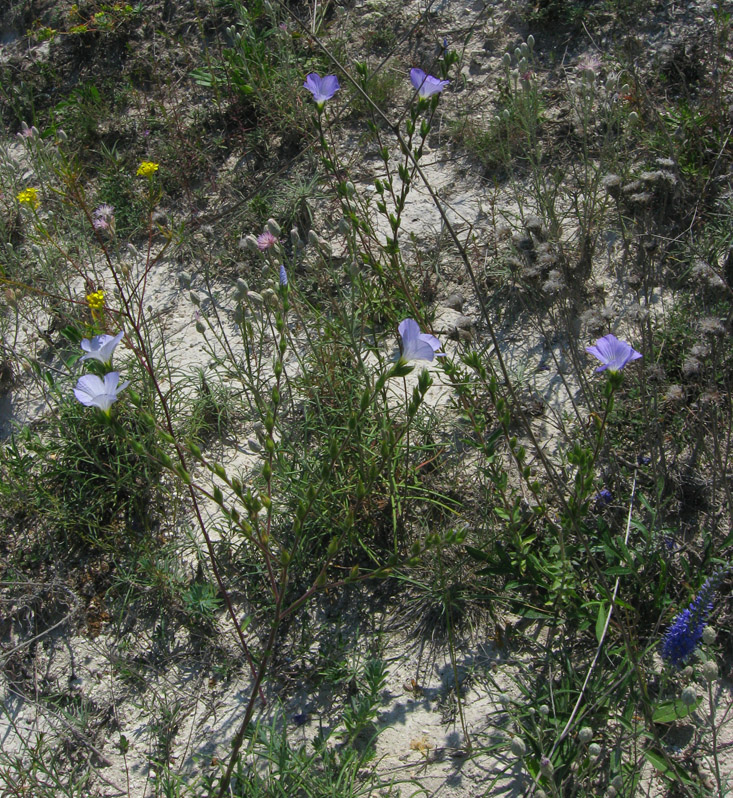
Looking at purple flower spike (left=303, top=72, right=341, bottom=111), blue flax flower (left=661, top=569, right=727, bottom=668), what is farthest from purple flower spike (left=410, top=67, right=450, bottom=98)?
blue flax flower (left=661, top=569, right=727, bottom=668)

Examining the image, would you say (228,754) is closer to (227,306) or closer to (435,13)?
(227,306)

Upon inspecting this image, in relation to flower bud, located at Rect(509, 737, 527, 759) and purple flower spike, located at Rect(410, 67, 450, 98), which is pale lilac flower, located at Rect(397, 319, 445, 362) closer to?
flower bud, located at Rect(509, 737, 527, 759)

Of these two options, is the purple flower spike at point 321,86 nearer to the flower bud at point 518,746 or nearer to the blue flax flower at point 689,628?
the blue flax flower at point 689,628

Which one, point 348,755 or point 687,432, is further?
point 687,432

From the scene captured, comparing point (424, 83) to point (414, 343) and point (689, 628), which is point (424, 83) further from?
point (689, 628)

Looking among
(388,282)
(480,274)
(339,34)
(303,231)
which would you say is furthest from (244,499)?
(339,34)

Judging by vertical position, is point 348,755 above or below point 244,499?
below

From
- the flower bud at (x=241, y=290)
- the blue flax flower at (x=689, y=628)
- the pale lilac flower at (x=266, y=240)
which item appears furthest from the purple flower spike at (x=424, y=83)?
the blue flax flower at (x=689, y=628)
